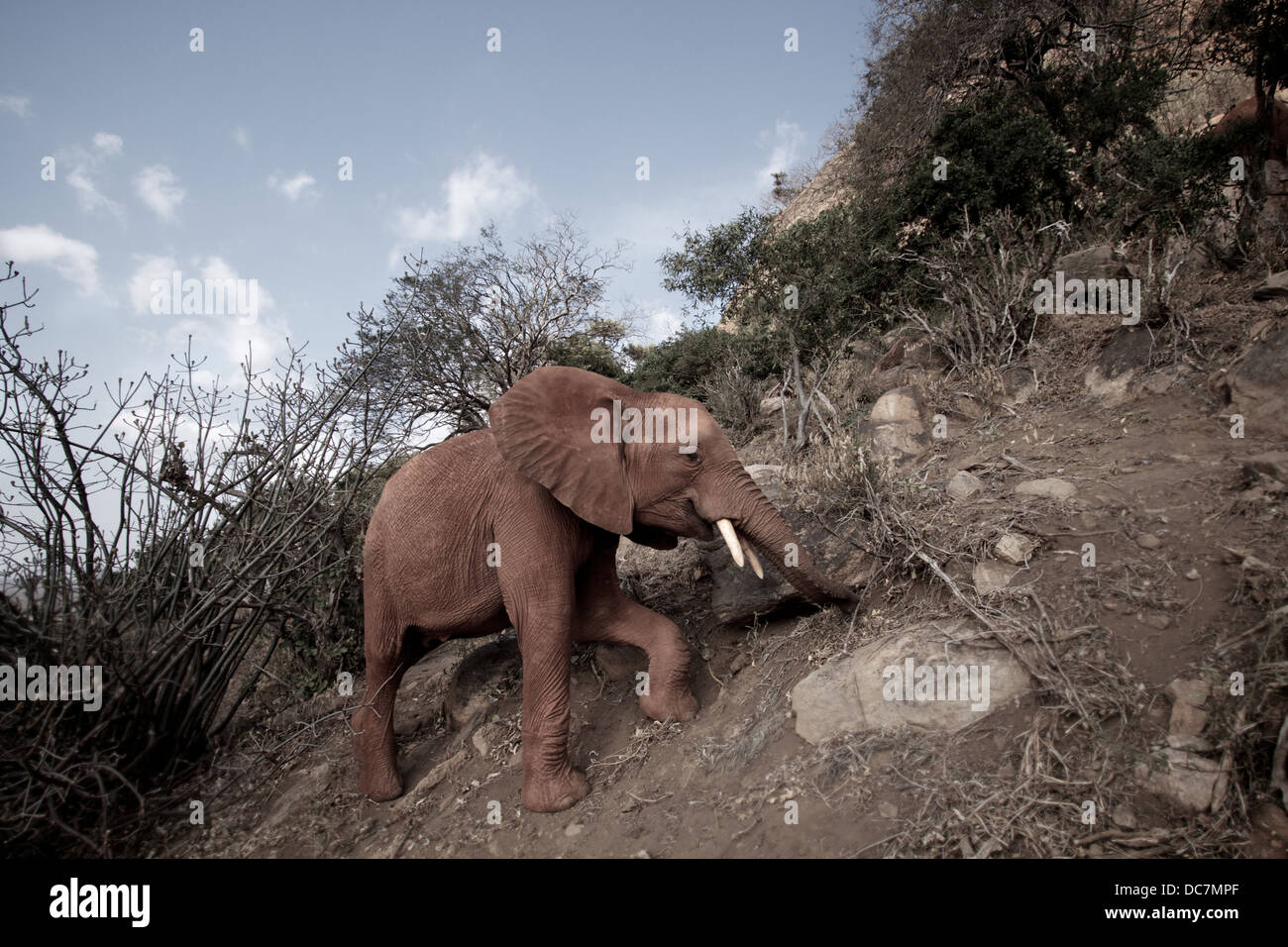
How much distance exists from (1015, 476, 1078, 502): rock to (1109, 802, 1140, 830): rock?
92.0 inches

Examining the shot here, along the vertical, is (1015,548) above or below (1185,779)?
above

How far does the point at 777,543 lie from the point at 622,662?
1816mm

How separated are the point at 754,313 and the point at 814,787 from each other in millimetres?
9661

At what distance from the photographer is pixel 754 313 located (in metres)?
11.7

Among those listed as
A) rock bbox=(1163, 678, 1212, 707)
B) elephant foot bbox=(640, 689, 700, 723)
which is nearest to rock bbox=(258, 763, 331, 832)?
elephant foot bbox=(640, 689, 700, 723)

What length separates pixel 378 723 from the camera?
464 cm

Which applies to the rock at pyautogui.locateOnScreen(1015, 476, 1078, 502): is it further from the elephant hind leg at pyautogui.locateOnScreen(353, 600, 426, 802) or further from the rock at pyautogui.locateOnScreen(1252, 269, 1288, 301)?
the elephant hind leg at pyautogui.locateOnScreen(353, 600, 426, 802)

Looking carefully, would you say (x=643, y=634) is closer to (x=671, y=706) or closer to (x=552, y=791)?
(x=671, y=706)

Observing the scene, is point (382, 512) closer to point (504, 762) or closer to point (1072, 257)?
point (504, 762)

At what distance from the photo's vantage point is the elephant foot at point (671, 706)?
4.40 metres

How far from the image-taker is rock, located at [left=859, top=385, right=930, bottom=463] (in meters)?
6.80

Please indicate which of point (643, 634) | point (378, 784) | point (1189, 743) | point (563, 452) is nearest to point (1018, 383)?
point (1189, 743)

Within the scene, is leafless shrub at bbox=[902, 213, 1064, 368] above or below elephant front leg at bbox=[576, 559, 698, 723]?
above

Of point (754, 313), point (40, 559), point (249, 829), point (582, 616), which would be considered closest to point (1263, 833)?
point (582, 616)
